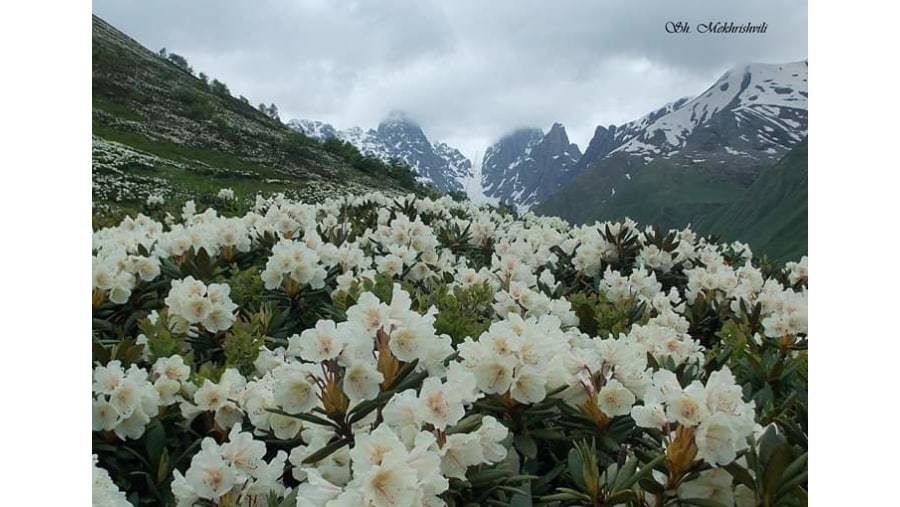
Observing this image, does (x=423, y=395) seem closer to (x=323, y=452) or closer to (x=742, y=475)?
(x=323, y=452)

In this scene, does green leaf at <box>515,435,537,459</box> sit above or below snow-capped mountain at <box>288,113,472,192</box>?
below

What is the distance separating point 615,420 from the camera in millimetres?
1154

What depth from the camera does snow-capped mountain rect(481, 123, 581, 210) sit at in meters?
2.43

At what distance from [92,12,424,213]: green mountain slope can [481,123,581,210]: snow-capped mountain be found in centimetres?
88

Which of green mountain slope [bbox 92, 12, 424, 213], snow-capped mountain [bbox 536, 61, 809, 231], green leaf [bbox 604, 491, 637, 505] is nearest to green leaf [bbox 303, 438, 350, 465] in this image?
green leaf [bbox 604, 491, 637, 505]

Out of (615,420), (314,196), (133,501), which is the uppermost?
(314,196)

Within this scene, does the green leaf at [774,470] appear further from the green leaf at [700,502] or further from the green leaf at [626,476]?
the green leaf at [626,476]

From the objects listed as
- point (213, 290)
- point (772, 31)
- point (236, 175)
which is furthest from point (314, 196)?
point (772, 31)

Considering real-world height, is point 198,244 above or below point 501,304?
above

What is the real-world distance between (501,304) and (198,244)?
1.13 meters

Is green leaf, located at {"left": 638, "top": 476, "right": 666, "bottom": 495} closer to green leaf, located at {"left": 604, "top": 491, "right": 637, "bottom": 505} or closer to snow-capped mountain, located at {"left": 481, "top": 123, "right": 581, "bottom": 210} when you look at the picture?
green leaf, located at {"left": 604, "top": 491, "right": 637, "bottom": 505}

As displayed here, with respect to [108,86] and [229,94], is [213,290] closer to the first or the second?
[108,86]

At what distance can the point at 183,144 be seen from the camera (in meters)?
2.63

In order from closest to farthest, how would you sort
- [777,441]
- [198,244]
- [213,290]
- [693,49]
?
[777,441]
[213,290]
[693,49]
[198,244]
